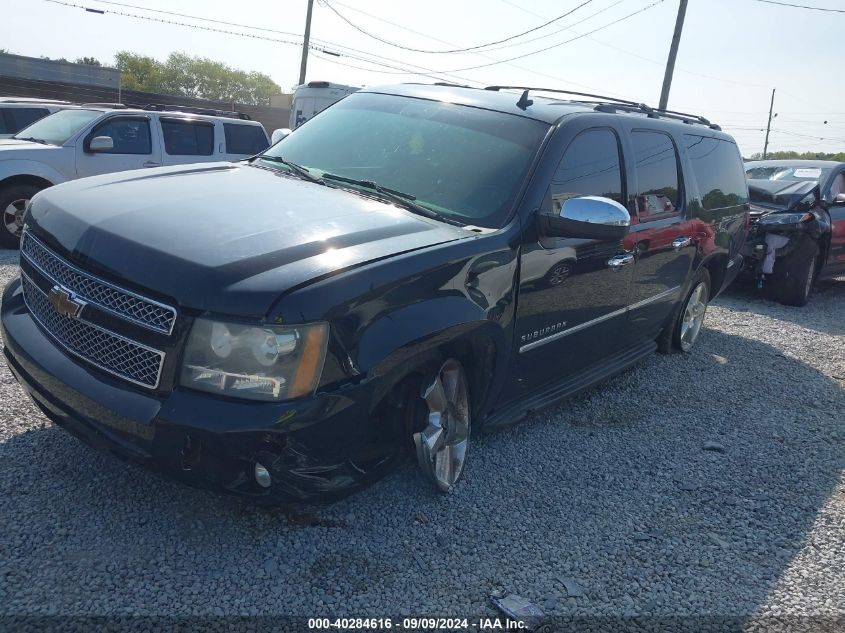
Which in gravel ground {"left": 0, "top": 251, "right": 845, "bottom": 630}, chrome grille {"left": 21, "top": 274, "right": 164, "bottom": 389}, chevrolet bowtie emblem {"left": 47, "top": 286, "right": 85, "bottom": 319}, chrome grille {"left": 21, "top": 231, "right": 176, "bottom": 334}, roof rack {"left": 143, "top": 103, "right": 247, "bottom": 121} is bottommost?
gravel ground {"left": 0, "top": 251, "right": 845, "bottom": 630}

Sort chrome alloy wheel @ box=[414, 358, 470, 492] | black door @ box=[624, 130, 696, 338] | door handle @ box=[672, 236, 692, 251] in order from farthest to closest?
door handle @ box=[672, 236, 692, 251] < black door @ box=[624, 130, 696, 338] < chrome alloy wheel @ box=[414, 358, 470, 492]

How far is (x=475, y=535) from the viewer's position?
3.08 m

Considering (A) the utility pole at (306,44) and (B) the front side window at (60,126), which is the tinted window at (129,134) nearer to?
(B) the front side window at (60,126)

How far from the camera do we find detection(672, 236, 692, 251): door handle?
488cm

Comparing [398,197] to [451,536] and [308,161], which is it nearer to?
[308,161]

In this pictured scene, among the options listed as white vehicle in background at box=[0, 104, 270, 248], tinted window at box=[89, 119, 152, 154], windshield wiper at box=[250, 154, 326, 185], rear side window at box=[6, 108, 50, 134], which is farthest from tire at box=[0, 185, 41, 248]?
windshield wiper at box=[250, 154, 326, 185]

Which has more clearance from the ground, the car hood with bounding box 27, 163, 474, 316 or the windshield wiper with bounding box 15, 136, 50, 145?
the car hood with bounding box 27, 163, 474, 316

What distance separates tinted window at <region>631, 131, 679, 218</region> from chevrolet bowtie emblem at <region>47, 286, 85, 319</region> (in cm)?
322

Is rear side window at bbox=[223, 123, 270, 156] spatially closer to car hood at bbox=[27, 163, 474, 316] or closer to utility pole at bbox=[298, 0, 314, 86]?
car hood at bbox=[27, 163, 474, 316]

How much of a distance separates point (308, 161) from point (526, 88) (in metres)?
1.45

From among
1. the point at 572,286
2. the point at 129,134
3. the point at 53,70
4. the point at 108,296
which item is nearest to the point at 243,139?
the point at 129,134

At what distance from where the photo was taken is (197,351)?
2.38 meters

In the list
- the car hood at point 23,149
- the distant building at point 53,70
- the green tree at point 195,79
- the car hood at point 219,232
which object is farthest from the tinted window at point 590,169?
the green tree at point 195,79

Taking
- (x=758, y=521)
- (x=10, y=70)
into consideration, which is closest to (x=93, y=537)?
(x=758, y=521)
